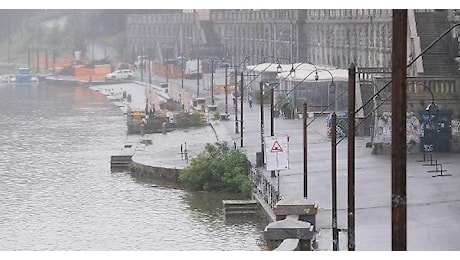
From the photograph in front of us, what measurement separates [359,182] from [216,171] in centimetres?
388

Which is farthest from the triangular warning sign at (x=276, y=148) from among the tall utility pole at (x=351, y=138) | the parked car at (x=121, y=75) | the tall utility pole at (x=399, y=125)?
the parked car at (x=121, y=75)

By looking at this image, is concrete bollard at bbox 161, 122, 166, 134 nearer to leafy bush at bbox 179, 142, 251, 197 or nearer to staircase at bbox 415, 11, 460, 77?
staircase at bbox 415, 11, 460, 77

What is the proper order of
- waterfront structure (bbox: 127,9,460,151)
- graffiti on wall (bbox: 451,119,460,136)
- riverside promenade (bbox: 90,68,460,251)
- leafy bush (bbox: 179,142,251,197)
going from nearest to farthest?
riverside promenade (bbox: 90,68,460,251), leafy bush (bbox: 179,142,251,197), graffiti on wall (bbox: 451,119,460,136), waterfront structure (bbox: 127,9,460,151)

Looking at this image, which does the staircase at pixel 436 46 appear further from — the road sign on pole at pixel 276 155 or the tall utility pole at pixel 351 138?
the tall utility pole at pixel 351 138

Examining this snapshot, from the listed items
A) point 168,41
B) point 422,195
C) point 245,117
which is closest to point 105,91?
point 168,41

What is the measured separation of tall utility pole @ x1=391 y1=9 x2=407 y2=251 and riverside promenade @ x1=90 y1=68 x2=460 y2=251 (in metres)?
6.78

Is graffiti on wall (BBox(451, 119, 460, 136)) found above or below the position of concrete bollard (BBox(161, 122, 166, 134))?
above

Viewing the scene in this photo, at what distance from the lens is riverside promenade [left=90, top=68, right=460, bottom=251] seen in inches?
711

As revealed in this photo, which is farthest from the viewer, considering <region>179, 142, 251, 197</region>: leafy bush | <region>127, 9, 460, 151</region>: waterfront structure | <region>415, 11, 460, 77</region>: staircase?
<region>415, 11, 460, 77</region>: staircase

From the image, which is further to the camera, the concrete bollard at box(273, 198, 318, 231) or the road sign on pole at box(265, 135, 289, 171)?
the road sign on pole at box(265, 135, 289, 171)

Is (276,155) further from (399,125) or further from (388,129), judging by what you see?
(399,125)

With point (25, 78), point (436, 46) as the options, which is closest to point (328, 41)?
point (436, 46)

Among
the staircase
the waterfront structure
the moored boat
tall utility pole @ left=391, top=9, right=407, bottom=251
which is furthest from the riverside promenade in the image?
the moored boat

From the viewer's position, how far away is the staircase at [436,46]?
100ft
